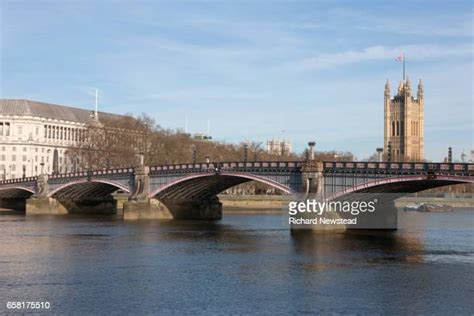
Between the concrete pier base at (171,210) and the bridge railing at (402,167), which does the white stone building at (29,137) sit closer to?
the concrete pier base at (171,210)

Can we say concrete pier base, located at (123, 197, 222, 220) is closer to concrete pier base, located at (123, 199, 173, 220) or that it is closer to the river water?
concrete pier base, located at (123, 199, 173, 220)

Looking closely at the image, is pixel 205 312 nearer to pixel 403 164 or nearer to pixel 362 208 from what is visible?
pixel 403 164

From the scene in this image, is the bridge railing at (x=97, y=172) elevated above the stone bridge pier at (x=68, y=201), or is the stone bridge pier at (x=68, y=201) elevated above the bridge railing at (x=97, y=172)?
the bridge railing at (x=97, y=172)

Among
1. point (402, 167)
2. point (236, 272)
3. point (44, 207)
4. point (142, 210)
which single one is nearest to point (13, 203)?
point (44, 207)

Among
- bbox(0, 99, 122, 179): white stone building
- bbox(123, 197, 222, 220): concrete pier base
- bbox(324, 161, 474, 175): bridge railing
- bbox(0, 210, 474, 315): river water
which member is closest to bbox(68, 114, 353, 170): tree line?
bbox(0, 99, 122, 179): white stone building

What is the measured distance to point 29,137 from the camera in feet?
561

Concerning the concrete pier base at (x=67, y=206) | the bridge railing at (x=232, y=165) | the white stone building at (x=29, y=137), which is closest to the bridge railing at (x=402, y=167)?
the bridge railing at (x=232, y=165)

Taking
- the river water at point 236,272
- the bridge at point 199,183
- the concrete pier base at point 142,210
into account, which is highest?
the bridge at point 199,183

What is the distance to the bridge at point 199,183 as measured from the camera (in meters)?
64.9

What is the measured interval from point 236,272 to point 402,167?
2596 cm

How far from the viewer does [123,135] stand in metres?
139

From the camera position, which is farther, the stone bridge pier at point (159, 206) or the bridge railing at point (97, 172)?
the bridge railing at point (97, 172)

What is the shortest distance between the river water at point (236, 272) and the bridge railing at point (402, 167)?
548 centimetres

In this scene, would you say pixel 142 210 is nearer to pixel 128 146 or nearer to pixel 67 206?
pixel 67 206
